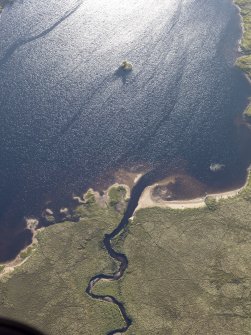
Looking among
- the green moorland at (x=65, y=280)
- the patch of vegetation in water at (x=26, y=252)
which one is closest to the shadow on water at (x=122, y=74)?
the green moorland at (x=65, y=280)

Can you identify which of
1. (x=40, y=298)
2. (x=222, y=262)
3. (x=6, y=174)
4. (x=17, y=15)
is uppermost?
(x=17, y=15)

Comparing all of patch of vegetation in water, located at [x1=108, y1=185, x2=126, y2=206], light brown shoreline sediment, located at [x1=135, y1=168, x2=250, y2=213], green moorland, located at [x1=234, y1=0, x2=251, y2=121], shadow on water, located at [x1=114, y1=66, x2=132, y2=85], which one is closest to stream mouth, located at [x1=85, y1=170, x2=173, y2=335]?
light brown shoreline sediment, located at [x1=135, y1=168, x2=250, y2=213]

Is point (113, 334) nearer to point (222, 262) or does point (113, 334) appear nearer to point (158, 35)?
point (222, 262)

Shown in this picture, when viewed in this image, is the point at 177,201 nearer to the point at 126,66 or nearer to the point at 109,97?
the point at 109,97

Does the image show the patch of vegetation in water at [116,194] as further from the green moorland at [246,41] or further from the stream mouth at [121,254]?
the green moorland at [246,41]

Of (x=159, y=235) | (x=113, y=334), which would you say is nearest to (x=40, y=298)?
(x=113, y=334)

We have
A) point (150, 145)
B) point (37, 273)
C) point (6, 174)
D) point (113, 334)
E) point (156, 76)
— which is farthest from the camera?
point (156, 76)

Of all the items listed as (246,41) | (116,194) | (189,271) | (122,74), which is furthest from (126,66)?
(189,271)
